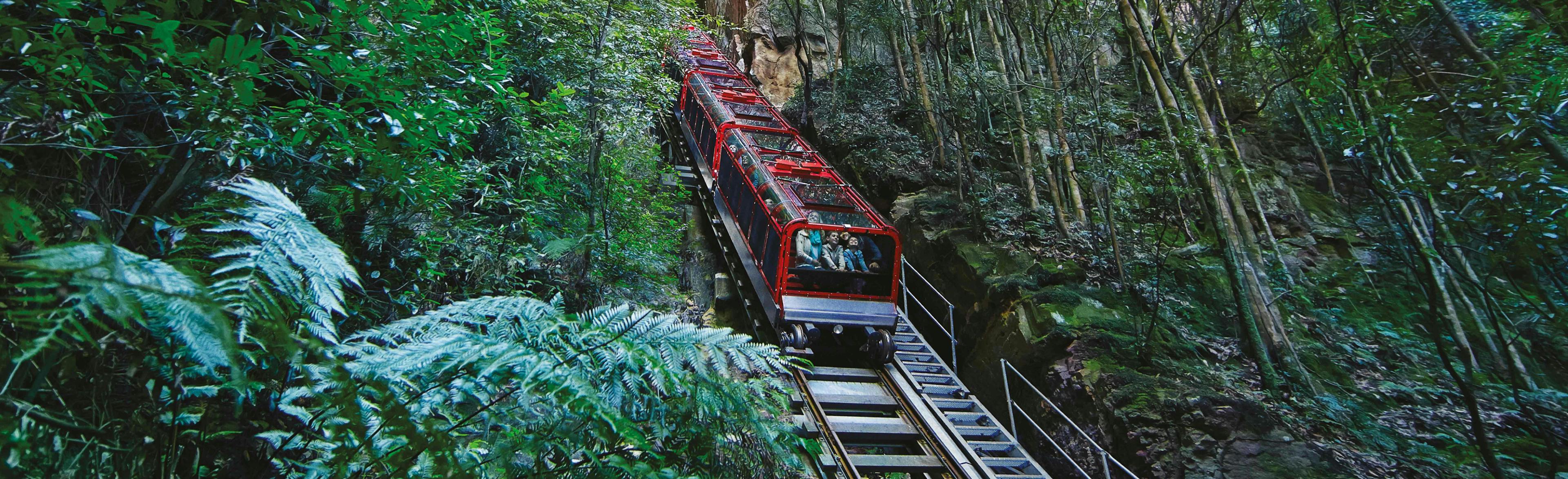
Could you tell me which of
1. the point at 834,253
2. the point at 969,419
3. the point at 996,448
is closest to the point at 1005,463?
the point at 996,448

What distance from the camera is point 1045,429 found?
8.05 m

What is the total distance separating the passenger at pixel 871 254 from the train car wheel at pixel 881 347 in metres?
0.87

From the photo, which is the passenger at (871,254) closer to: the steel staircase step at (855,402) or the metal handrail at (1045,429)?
the steel staircase step at (855,402)

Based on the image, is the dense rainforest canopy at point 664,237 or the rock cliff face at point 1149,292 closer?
the dense rainforest canopy at point 664,237

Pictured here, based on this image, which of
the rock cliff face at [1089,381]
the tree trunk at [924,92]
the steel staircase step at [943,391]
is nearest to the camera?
the rock cliff face at [1089,381]

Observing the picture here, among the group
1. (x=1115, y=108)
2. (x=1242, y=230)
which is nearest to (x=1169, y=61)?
(x=1115, y=108)

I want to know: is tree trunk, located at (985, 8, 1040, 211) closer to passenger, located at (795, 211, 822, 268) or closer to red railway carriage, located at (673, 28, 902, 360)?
red railway carriage, located at (673, 28, 902, 360)

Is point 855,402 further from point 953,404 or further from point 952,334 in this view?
point 952,334

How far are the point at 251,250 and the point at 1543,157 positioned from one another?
7.74 m

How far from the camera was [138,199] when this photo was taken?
2.67 meters

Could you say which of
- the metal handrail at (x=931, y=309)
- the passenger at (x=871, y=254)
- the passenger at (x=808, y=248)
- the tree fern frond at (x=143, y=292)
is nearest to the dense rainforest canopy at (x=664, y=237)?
the tree fern frond at (x=143, y=292)

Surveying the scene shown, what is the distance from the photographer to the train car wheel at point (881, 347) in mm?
9047

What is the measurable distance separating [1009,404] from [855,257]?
2.75 meters

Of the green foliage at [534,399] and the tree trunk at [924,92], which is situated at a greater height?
the tree trunk at [924,92]
